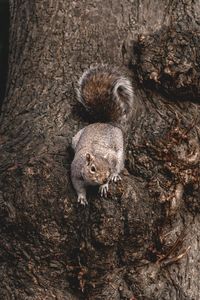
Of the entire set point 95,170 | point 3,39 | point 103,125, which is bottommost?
point 3,39

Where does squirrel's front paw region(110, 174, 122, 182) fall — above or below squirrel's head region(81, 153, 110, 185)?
above

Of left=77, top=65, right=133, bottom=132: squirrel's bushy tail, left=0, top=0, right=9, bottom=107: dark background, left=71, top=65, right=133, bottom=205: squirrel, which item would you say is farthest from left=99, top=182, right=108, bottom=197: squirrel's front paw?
left=0, top=0, right=9, bottom=107: dark background

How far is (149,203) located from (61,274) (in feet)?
1.58

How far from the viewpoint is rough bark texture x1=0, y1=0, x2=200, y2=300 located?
2643mm

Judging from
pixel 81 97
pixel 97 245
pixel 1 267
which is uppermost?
pixel 81 97

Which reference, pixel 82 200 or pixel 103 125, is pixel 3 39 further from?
pixel 82 200

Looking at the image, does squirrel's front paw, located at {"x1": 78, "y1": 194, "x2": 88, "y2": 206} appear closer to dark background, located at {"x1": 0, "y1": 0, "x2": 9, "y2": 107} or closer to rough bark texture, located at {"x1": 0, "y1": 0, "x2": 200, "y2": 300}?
rough bark texture, located at {"x1": 0, "y1": 0, "x2": 200, "y2": 300}

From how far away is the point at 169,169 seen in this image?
109 inches

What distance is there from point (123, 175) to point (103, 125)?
34 centimetres

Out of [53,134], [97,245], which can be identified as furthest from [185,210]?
[53,134]

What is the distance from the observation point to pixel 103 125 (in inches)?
118

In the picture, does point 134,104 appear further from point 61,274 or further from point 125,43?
point 61,274

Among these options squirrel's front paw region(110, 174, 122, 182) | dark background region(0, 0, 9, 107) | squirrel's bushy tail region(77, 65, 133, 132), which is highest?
squirrel's bushy tail region(77, 65, 133, 132)

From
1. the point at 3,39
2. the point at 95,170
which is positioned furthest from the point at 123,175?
the point at 3,39
